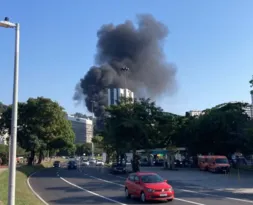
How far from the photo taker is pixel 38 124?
7044 cm

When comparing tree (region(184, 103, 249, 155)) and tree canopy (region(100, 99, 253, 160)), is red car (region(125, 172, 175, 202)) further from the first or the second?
tree (region(184, 103, 249, 155))

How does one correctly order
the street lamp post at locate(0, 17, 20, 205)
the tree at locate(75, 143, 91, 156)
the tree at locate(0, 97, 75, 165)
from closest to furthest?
the street lamp post at locate(0, 17, 20, 205), the tree at locate(0, 97, 75, 165), the tree at locate(75, 143, 91, 156)

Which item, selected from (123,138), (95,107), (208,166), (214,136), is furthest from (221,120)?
(95,107)

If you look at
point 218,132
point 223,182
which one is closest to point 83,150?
point 218,132

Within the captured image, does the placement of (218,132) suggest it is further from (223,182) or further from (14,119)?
(14,119)

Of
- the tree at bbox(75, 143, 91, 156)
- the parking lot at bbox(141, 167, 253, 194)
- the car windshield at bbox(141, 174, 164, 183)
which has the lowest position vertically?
the parking lot at bbox(141, 167, 253, 194)

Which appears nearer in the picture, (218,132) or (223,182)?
(223,182)

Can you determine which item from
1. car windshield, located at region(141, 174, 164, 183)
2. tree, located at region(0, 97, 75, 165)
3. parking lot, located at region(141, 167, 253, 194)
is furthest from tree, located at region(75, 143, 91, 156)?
car windshield, located at region(141, 174, 164, 183)

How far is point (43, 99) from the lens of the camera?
71.6 metres

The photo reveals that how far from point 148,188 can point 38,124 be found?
5284 cm

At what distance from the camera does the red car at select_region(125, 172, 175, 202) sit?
2002 centimetres

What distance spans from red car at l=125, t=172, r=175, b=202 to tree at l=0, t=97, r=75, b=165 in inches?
1869

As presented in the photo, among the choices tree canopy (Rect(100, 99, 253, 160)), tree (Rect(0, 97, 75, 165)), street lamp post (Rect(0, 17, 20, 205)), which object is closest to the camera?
street lamp post (Rect(0, 17, 20, 205))

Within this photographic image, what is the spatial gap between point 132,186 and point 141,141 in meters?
34.5
